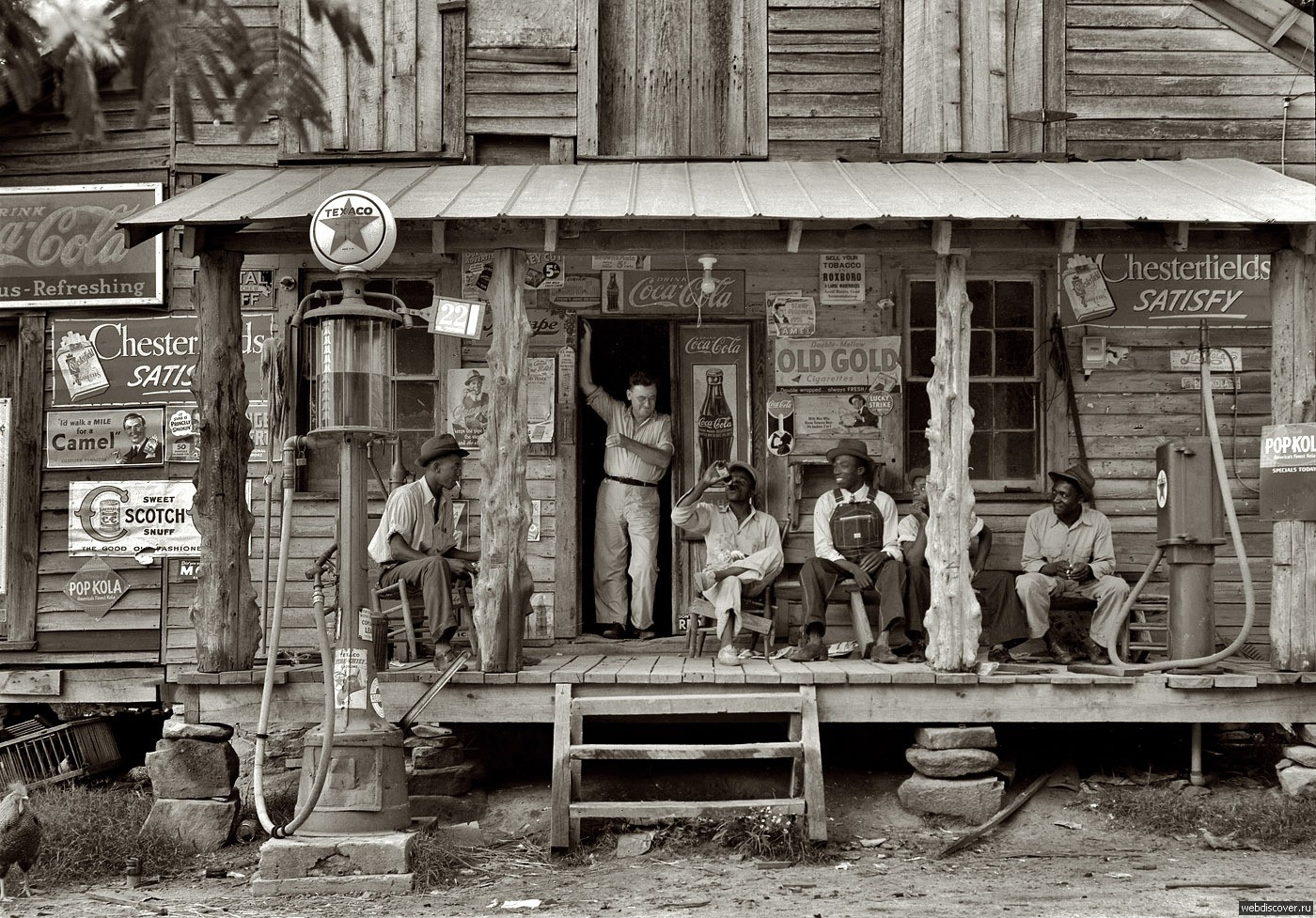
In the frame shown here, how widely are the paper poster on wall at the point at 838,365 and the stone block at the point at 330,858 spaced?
4.62 metres

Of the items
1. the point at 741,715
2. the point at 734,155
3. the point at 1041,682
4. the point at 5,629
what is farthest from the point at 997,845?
the point at 5,629

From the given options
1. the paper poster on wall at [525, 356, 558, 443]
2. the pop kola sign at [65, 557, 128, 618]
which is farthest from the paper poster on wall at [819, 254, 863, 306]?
the pop kola sign at [65, 557, 128, 618]

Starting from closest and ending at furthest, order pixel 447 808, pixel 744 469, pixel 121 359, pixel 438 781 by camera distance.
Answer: pixel 447 808
pixel 438 781
pixel 744 469
pixel 121 359

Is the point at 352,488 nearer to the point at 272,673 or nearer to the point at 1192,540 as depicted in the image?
the point at 272,673

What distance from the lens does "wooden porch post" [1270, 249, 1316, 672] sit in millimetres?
8156

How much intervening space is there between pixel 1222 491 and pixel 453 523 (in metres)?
4.90

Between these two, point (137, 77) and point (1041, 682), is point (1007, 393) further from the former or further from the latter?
point (137, 77)

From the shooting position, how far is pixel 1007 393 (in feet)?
33.6

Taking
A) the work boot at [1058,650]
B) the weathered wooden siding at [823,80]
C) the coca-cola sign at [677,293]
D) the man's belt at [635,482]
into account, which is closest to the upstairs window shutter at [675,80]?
the weathered wooden siding at [823,80]

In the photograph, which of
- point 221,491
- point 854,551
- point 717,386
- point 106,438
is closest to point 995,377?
point 854,551

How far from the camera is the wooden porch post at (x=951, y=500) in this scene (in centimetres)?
819

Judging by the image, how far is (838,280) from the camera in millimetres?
10188

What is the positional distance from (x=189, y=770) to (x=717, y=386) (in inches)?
176

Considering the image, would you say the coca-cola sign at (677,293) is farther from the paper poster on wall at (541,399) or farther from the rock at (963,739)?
the rock at (963,739)
